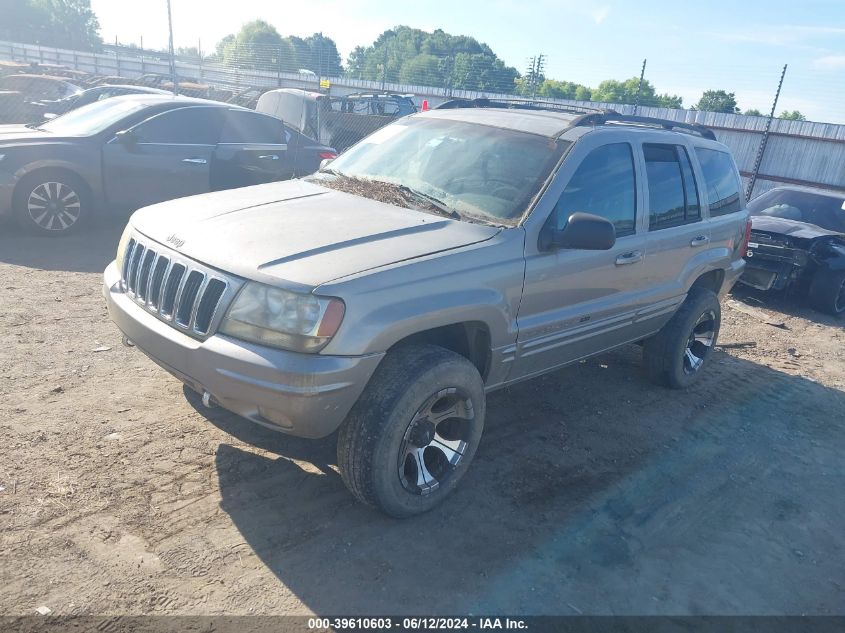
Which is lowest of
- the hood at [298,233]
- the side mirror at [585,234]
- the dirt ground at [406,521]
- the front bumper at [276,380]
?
the dirt ground at [406,521]

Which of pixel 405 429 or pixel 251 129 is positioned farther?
pixel 251 129

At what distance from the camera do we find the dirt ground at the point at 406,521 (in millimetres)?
2768

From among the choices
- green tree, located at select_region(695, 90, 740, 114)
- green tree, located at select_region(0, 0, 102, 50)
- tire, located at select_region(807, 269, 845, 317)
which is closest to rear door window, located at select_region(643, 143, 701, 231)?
tire, located at select_region(807, 269, 845, 317)

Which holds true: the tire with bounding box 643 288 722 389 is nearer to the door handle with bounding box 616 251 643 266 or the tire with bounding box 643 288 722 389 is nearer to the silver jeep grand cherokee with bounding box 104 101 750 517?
the silver jeep grand cherokee with bounding box 104 101 750 517

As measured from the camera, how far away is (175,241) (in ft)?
10.6

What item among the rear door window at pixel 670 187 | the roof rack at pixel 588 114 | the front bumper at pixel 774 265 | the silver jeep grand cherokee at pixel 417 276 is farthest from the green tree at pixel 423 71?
the silver jeep grand cherokee at pixel 417 276

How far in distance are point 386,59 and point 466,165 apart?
2201cm

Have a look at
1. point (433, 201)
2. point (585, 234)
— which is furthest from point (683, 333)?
point (433, 201)

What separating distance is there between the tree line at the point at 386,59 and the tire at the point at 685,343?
11.3m

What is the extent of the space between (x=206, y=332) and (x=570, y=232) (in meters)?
1.91

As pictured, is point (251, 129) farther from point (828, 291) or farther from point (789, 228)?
point (828, 291)

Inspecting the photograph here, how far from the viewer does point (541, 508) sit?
11.5 feet

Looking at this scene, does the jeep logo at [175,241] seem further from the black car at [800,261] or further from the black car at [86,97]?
the black car at [86,97]

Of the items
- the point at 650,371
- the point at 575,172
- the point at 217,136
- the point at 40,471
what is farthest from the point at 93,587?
the point at 217,136
